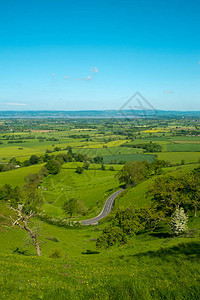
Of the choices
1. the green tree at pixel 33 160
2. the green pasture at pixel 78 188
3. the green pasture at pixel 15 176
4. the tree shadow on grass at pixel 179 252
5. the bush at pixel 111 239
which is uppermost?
the tree shadow on grass at pixel 179 252

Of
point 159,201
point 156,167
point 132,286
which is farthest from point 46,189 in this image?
point 132,286

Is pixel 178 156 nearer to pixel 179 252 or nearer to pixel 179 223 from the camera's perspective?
pixel 179 223

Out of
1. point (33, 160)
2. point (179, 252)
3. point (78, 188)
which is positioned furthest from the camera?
point (33, 160)

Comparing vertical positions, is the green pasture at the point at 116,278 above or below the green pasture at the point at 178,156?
above

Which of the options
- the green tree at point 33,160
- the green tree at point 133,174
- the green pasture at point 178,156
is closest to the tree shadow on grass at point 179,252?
the green tree at point 133,174

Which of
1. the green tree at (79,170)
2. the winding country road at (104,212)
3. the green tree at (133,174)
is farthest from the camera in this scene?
the green tree at (79,170)

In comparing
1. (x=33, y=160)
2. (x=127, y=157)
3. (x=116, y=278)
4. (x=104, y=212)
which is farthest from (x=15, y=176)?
(x=116, y=278)

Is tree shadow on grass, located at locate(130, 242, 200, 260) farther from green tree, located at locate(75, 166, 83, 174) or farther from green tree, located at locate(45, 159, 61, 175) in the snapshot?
green tree, located at locate(45, 159, 61, 175)

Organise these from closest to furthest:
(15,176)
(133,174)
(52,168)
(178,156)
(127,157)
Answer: (133,174) < (15,176) < (52,168) < (178,156) < (127,157)

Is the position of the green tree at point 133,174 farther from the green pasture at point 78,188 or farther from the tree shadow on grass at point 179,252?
the tree shadow on grass at point 179,252
